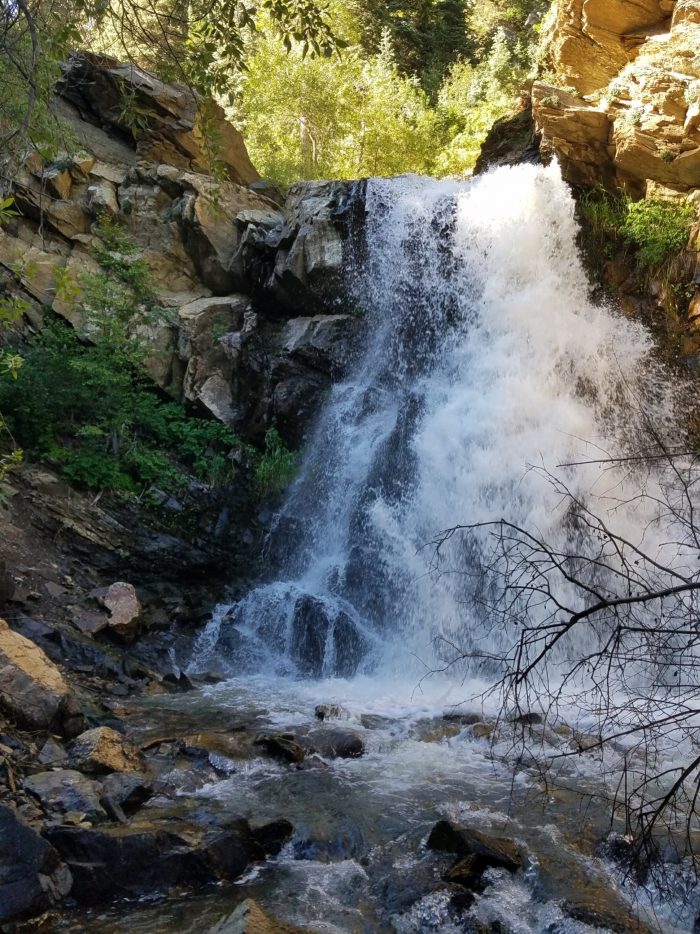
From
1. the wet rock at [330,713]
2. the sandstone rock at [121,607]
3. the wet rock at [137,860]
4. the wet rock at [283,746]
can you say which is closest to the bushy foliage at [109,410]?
the sandstone rock at [121,607]

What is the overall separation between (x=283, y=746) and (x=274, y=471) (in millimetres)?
6190

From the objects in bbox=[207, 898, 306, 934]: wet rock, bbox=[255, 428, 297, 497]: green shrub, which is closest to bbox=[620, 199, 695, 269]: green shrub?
bbox=[255, 428, 297, 497]: green shrub

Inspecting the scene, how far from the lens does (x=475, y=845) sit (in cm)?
443

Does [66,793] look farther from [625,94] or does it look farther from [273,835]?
[625,94]

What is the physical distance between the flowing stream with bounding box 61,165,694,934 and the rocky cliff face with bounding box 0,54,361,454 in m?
0.66

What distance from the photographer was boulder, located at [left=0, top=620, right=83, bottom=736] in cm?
526

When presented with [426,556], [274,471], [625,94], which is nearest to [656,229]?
[625,94]

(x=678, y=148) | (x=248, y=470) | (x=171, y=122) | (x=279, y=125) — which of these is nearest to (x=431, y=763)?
(x=248, y=470)

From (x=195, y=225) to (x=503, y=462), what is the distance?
7.58 metres

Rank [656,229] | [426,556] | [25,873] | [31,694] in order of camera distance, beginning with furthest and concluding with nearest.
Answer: [656,229] → [426,556] → [31,694] → [25,873]

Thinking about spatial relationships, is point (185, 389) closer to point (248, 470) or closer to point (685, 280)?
point (248, 470)

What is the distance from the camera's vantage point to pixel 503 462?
420 inches

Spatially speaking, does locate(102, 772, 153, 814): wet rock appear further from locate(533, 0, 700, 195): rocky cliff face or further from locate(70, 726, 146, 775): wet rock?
locate(533, 0, 700, 195): rocky cliff face

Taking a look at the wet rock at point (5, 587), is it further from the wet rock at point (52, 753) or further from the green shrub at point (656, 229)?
the green shrub at point (656, 229)
